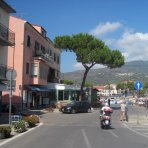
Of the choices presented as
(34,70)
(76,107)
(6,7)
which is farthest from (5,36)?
(34,70)

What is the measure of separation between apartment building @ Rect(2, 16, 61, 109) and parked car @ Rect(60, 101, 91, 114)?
5.04 m

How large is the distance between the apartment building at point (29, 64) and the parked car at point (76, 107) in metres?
5.04

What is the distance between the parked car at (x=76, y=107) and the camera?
49281 mm

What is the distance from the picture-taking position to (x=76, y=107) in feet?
165

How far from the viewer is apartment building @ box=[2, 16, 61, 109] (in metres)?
49.5

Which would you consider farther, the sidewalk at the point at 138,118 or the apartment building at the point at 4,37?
the apartment building at the point at 4,37

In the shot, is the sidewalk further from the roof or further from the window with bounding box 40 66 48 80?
the roof

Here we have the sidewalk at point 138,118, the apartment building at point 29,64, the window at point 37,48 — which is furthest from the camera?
the window at point 37,48

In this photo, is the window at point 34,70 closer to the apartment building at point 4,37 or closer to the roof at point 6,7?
the apartment building at point 4,37

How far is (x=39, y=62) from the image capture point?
5475 centimetres

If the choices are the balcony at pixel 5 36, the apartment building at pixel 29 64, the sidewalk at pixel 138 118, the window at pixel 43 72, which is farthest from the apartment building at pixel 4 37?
the window at pixel 43 72

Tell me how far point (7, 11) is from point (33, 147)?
930 inches

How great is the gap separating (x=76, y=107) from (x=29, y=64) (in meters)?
8.57

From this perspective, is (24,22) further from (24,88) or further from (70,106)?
(70,106)
